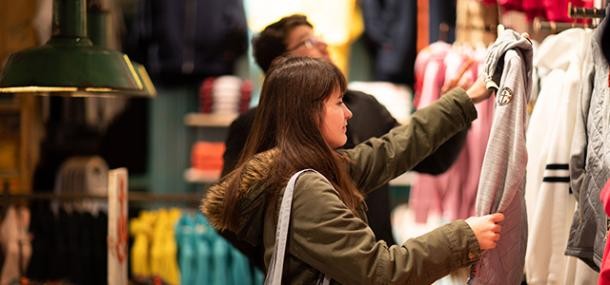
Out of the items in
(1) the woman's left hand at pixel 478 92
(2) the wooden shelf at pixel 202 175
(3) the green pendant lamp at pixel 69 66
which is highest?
(3) the green pendant lamp at pixel 69 66

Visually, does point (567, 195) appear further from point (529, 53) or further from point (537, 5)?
point (537, 5)

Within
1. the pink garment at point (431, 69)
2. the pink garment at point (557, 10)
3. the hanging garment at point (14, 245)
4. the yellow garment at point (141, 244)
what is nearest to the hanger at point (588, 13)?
the pink garment at point (557, 10)

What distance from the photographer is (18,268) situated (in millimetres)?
5227

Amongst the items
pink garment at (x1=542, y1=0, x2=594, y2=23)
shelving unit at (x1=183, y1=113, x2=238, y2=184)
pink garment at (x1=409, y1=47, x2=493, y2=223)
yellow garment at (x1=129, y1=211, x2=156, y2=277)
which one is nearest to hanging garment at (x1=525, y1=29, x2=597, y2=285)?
pink garment at (x1=542, y1=0, x2=594, y2=23)

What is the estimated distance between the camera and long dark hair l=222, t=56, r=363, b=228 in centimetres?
228

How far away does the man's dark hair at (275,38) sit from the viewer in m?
3.08

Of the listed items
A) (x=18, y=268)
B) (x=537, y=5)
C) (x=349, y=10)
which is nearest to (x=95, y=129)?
(x=18, y=268)

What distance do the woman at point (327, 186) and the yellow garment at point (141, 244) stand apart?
103 inches

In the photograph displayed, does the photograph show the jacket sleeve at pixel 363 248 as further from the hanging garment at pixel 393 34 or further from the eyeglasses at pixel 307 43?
the hanging garment at pixel 393 34

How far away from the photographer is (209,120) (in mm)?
5562

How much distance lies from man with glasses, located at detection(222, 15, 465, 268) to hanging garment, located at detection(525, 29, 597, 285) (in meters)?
0.38

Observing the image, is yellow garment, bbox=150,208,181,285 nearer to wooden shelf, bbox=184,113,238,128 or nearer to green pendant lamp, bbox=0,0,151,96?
wooden shelf, bbox=184,113,238,128

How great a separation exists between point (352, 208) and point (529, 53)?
22.9 inches

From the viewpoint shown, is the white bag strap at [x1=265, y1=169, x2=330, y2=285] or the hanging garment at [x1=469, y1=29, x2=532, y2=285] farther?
the hanging garment at [x1=469, y1=29, x2=532, y2=285]
